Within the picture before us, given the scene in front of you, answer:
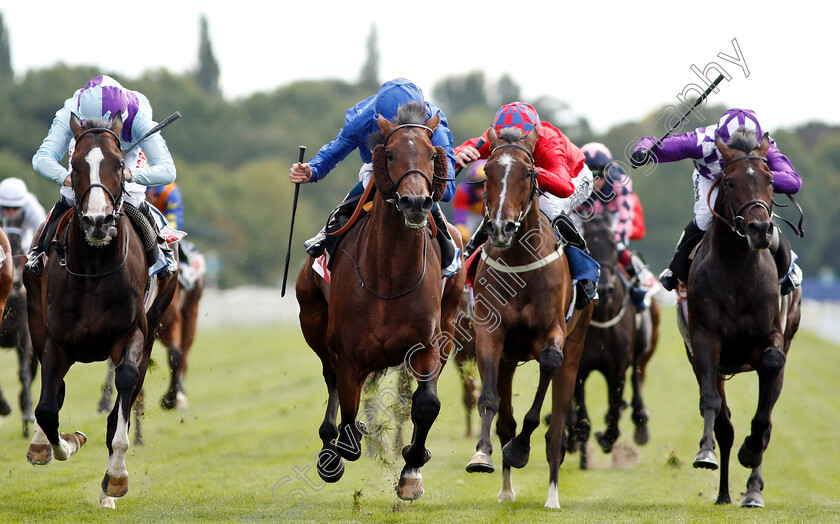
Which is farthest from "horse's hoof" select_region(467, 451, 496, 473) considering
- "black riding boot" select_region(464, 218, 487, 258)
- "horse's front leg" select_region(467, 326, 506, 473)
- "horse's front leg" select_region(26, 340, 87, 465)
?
"horse's front leg" select_region(26, 340, 87, 465)

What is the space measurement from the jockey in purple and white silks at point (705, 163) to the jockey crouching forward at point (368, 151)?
1.69 m

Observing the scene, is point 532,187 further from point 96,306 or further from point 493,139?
point 96,306

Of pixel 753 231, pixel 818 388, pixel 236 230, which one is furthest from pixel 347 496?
pixel 236 230

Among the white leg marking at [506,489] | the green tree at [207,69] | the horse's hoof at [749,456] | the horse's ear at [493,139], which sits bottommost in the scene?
the white leg marking at [506,489]

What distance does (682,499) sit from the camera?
27.2 ft

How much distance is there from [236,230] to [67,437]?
5585cm

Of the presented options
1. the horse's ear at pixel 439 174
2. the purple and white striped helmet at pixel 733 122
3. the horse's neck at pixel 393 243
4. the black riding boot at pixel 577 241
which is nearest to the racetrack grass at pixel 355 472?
the black riding boot at pixel 577 241

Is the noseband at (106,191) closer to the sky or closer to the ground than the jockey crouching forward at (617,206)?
closer to the ground

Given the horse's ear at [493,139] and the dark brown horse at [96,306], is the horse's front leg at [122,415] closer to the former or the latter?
the dark brown horse at [96,306]

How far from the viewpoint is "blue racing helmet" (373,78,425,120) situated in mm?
6773

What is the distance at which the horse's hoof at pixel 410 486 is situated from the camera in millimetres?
6445

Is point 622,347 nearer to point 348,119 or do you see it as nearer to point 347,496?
point 347,496

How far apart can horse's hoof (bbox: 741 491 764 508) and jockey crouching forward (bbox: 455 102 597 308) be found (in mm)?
1719

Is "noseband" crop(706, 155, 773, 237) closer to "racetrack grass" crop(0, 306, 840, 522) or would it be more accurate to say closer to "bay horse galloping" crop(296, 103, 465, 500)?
"racetrack grass" crop(0, 306, 840, 522)
